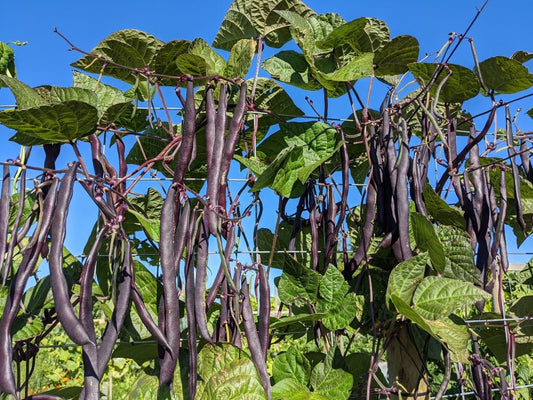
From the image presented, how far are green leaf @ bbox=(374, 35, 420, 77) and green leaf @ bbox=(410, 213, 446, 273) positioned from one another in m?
0.40

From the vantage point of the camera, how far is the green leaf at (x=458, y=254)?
1.21 metres

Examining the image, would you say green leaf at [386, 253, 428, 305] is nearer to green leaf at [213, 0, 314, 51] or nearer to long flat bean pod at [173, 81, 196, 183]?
long flat bean pod at [173, 81, 196, 183]

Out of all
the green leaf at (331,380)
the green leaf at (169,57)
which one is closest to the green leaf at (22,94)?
the green leaf at (169,57)

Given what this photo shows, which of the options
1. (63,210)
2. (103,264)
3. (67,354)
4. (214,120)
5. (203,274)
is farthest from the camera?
(67,354)

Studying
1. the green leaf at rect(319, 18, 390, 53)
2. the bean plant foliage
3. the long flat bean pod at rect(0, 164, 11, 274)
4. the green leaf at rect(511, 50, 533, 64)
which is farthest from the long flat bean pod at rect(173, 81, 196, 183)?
the green leaf at rect(511, 50, 533, 64)

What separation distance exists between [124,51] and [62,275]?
71cm

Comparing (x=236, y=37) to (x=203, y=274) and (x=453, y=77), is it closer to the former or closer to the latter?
(x=453, y=77)

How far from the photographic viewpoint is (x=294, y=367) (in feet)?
3.89

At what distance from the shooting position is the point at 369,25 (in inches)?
54.2

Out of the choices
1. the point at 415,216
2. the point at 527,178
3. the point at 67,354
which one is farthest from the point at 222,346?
the point at 67,354

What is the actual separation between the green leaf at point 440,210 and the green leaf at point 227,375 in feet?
1.80

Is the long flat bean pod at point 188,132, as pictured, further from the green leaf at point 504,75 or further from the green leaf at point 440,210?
the green leaf at point 504,75

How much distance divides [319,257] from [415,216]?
1.01 feet

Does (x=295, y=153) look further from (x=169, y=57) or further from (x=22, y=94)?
(x=22, y=94)
